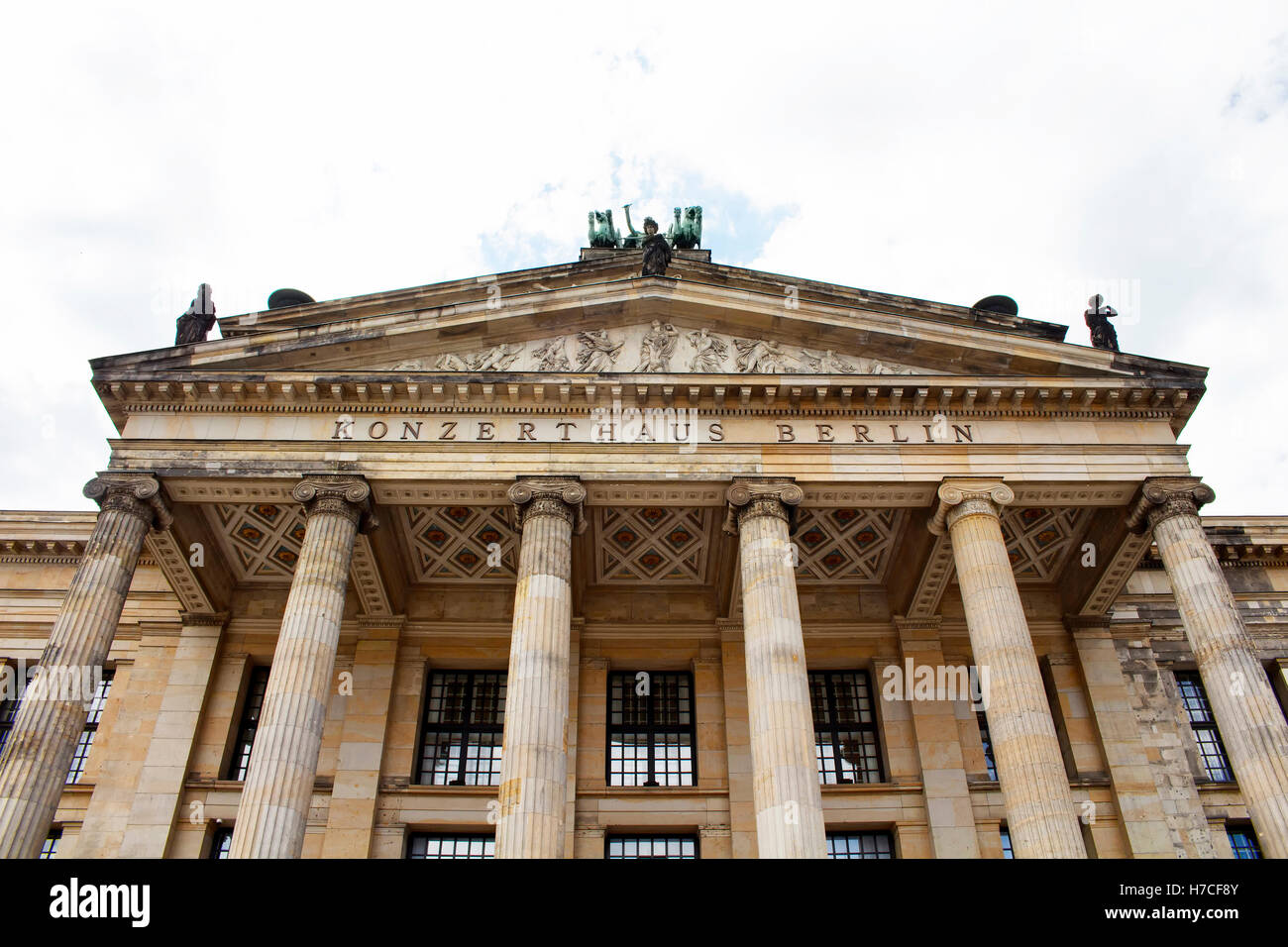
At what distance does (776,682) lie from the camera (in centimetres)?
1911

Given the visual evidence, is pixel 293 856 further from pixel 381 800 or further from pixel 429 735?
pixel 429 735

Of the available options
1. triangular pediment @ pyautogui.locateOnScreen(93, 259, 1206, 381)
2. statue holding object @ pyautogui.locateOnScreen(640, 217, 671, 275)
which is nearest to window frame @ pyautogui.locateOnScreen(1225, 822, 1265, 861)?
triangular pediment @ pyautogui.locateOnScreen(93, 259, 1206, 381)

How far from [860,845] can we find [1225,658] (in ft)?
28.6

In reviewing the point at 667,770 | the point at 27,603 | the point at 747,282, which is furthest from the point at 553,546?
the point at 27,603

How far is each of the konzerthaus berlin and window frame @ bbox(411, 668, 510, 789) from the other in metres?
0.12

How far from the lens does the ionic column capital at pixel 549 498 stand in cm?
2128

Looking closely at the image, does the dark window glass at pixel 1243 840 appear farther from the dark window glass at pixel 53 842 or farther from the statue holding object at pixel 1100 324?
the dark window glass at pixel 53 842

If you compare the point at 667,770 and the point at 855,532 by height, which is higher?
the point at 855,532

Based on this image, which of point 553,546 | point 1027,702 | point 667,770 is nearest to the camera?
point 1027,702

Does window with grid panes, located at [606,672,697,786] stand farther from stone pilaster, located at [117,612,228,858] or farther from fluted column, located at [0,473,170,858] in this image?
fluted column, located at [0,473,170,858]
